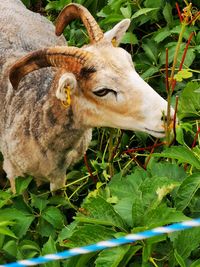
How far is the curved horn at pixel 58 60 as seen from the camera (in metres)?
4.08

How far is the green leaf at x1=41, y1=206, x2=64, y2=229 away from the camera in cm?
434

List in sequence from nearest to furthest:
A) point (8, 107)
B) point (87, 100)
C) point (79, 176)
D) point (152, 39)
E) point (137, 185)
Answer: point (137, 185), point (87, 100), point (8, 107), point (79, 176), point (152, 39)

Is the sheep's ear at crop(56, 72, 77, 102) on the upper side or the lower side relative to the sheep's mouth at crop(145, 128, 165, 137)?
upper

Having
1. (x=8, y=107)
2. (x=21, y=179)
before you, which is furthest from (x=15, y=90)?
(x=21, y=179)

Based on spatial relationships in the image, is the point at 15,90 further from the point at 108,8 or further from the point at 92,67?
the point at 108,8

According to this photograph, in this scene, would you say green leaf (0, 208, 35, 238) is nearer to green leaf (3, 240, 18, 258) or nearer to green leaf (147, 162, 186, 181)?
green leaf (3, 240, 18, 258)

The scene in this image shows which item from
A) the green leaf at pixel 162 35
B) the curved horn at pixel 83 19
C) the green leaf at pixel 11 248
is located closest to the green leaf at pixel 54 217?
the green leaf at pixel 11 248

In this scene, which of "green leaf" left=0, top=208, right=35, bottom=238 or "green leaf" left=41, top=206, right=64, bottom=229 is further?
"green leaf" left=41, top=206, right=64, bottom=229

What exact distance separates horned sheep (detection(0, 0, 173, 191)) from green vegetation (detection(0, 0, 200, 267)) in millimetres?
196

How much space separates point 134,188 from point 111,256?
0.71 metres

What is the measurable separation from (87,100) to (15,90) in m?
0.89

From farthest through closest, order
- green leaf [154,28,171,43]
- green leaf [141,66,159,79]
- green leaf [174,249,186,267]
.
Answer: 1. green leaf [154,28,171,43]
2. green leaf [141,66,159,79]
3. green leaf [174,249,186,267]

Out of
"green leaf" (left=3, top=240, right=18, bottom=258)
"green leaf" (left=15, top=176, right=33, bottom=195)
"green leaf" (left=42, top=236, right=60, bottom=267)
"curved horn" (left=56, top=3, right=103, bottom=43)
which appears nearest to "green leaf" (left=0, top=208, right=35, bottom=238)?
"green leaf" (left=3, top=240, right=18, bottom=258)

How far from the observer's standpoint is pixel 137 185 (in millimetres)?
3936
